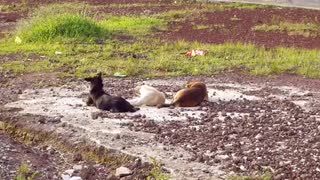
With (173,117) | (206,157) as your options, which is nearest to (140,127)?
(173,117)

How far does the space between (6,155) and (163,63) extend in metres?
5.23

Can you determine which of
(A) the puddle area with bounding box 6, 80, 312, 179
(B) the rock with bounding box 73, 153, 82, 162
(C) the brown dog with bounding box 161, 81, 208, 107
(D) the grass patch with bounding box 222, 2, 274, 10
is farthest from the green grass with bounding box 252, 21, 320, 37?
(B) the rock with bounding box 73, 153, 82, 162

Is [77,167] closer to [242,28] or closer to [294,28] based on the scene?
[242,28]

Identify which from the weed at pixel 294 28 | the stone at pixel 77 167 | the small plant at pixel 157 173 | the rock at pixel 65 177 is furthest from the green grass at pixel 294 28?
the rock at pixel 65 177

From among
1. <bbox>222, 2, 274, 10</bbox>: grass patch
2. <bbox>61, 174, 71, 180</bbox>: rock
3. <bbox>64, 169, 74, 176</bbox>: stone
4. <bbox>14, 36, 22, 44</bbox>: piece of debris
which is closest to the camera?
<bbox>61, 174, 71, 180</bbox>: rock

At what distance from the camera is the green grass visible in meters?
16.1

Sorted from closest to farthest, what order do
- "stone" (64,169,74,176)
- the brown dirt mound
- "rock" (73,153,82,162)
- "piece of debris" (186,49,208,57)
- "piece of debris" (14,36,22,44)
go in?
1. "stone" (64,169,74,176)
2. "rock" (73,153,82,162)
3. "piece of debris" (186,49,208,57)
4. "piece of debris" (14,36,22,44)
5. the brown dirt mound

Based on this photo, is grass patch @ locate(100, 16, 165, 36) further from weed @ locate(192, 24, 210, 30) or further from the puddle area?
the puddle area

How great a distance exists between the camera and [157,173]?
579 centimetres

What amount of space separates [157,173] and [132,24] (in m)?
11.7

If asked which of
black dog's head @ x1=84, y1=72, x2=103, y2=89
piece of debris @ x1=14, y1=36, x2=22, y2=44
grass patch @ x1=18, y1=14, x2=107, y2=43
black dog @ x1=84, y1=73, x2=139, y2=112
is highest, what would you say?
black dog's head @ x1=84, y1=72, x2=103, y2=89

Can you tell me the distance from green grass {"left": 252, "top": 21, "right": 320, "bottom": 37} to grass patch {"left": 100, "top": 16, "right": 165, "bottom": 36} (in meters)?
2.63

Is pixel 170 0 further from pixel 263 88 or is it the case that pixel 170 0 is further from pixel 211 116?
pixel 211 116

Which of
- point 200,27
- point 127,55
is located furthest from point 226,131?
point 200,27
